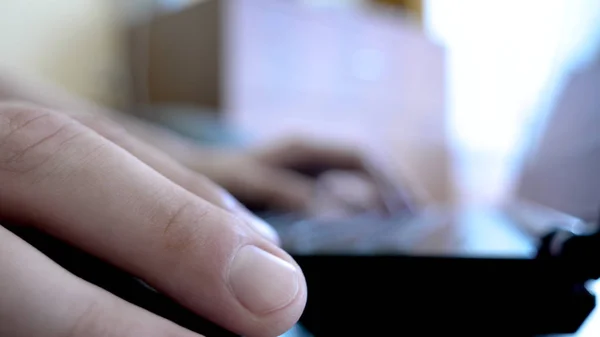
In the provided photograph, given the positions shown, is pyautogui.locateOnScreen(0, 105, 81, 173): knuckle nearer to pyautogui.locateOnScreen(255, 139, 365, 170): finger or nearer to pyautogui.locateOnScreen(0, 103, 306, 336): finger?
pyautogui.locateOnScreen(0, 103, 306, 336): finger

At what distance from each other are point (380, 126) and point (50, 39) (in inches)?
65.4

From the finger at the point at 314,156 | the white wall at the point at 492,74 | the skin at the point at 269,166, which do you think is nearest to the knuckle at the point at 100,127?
the skin at the point at 269,166

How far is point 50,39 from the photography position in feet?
6.12

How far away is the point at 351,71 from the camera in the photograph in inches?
98.1

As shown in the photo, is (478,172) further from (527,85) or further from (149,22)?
(149,22)

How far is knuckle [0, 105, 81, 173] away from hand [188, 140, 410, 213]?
61 cm

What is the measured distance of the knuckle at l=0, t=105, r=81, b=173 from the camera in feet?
0.71

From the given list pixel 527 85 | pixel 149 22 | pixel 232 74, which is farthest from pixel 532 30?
pixel 149 22

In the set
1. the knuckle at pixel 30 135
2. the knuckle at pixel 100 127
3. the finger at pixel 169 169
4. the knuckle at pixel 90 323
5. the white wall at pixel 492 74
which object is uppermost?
the knuckle at pixel 30 135

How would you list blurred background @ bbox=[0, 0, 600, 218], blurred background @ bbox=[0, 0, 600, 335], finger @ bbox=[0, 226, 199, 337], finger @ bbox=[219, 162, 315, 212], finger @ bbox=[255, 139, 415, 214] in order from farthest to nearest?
1. blurred background @ bbox=[0, 0, 600, 218]
2. blurred background @ bbox=[0, 0, 600, 335]
3. finger @ bbox=[255, 139, 415, 214]
4. finger @ bbox=[219, 162, 315, 212]
5. finger @ bbox=[0, 226, 199, 337]

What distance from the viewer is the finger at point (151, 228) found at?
0.19 metres

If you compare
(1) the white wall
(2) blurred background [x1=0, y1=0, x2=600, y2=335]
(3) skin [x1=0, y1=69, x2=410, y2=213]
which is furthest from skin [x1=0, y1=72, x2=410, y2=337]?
(1) the white wall

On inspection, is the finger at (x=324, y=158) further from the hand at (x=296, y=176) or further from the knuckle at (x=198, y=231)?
the knuckle at (x=198, y=231)

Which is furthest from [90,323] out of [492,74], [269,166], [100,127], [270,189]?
[492,74]
